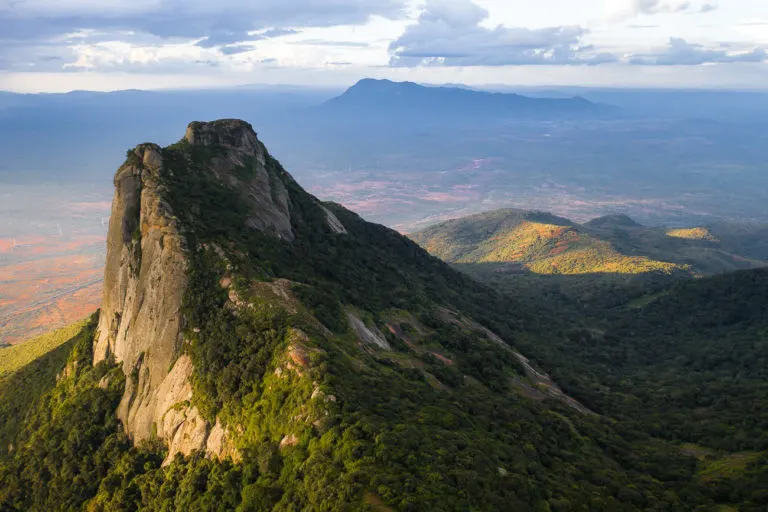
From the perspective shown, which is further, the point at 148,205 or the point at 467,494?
the point at 148,205

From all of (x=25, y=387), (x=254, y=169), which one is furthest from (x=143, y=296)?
(x=25, y=387)

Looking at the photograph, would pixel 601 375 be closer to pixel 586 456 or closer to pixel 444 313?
pixel 444 313

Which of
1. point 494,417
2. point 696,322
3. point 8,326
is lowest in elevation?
point 8,326

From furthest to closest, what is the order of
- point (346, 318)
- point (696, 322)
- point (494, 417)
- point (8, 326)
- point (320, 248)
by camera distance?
point (8, 326) → point (696, 322) → point (320, 248) → point (346, 318) → point (494, 417)

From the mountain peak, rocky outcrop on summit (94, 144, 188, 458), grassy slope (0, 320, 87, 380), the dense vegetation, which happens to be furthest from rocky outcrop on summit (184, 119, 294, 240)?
grassy slope (0, 320, 87, 380)

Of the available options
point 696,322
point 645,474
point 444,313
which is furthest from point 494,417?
point 696,322

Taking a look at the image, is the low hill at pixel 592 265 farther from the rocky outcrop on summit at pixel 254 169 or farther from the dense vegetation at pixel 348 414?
the rocky outcrop on summit at pixel 254 169

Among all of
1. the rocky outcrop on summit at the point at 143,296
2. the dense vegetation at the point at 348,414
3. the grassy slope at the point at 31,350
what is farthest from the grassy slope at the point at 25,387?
the rocky outcrop on summit at the point at 143,296
